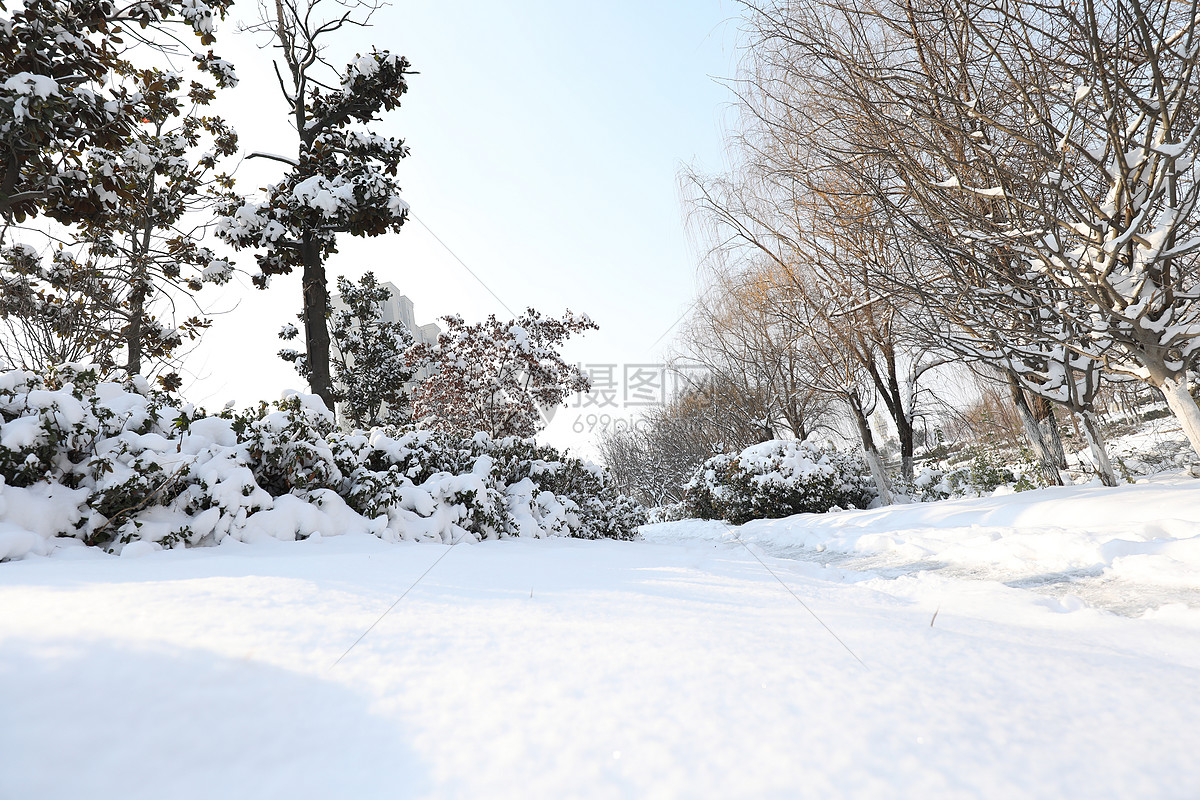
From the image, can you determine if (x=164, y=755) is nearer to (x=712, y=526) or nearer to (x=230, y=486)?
(x=230, y=486)

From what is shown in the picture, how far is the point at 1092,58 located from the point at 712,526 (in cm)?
760

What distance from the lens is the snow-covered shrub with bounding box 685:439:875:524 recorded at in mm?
8867

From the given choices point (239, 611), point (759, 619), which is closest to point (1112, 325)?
point (759, 619)

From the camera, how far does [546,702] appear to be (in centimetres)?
96

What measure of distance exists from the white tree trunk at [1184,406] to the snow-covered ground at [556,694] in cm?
191

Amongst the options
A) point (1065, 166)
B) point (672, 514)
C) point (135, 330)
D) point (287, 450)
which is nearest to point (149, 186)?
point (135, 330)

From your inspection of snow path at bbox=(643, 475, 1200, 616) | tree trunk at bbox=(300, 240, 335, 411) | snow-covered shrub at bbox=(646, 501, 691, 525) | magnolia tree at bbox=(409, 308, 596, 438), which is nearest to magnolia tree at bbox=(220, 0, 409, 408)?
tree trunk at bbox=(300, 240, 335, 411)

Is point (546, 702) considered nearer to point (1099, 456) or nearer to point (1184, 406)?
point (1184, 406)

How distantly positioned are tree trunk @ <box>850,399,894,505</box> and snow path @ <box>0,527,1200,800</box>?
7294 millimetres

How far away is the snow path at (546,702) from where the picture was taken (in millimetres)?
749

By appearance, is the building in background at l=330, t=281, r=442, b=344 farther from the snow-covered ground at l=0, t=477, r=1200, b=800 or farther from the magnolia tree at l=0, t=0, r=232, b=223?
the snow-covered ground at l=0, t=477, r=1200, b=800

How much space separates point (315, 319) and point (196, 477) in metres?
3.57

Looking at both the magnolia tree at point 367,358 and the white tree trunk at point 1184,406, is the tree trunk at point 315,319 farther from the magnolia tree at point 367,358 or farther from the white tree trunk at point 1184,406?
the white tree trunk at point 1184,406

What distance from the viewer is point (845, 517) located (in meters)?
6.33
